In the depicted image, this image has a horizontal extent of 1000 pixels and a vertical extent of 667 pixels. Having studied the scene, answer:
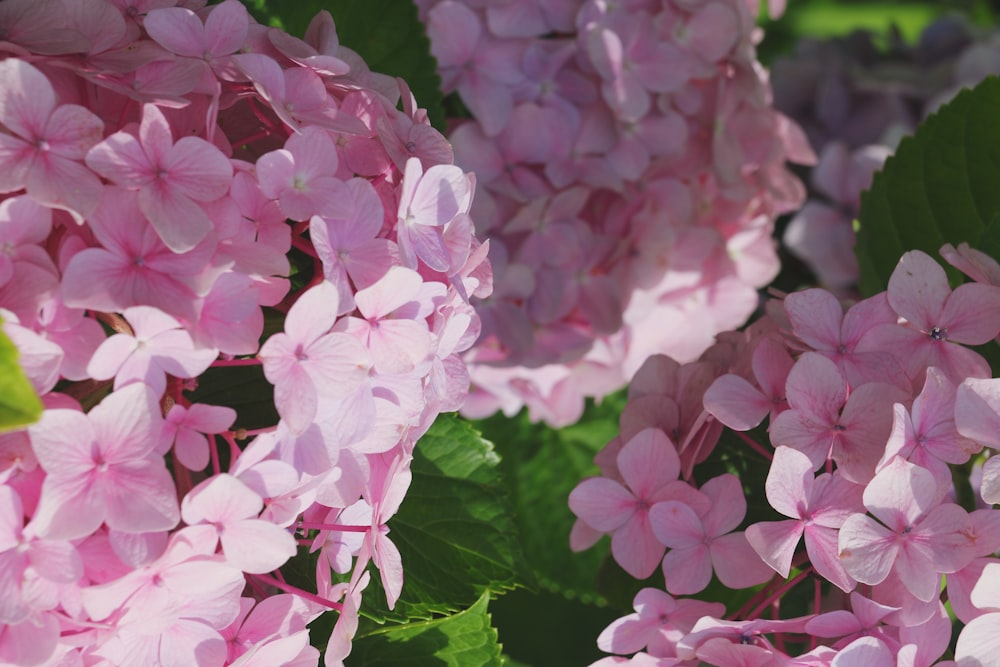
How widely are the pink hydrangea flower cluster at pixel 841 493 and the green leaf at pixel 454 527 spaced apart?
65 millimetres

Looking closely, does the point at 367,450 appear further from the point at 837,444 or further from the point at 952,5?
the point at 952,5

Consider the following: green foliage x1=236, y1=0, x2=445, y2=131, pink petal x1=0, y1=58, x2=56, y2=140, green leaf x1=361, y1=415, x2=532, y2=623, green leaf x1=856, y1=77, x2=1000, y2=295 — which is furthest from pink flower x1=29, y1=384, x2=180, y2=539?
green leaf x1=856, y1=77, x2=1000, y2=295

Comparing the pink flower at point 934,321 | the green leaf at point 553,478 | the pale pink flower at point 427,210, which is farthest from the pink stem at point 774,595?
the green leaf at point 553,478

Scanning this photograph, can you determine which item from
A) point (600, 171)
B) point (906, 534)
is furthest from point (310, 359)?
point (600, 171)

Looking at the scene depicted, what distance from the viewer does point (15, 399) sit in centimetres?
31

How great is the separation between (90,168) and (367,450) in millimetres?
148

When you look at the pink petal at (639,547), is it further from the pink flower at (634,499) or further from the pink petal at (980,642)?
the pink petal at (980,642)

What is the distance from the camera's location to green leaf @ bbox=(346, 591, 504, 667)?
541 millimetres

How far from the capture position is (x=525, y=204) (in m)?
0.71

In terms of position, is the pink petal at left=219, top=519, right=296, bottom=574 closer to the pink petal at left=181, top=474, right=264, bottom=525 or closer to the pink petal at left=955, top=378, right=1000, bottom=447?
the pink petal at left=181, top=474, right=264, bottom=525

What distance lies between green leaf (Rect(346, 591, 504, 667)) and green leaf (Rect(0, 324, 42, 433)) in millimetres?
264

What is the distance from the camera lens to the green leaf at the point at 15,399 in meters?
0.31

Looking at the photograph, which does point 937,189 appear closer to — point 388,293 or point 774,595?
point 774,595

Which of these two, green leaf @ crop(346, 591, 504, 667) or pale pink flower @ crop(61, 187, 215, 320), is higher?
pale pink flower @ crop(61, 187, 215, 320)
